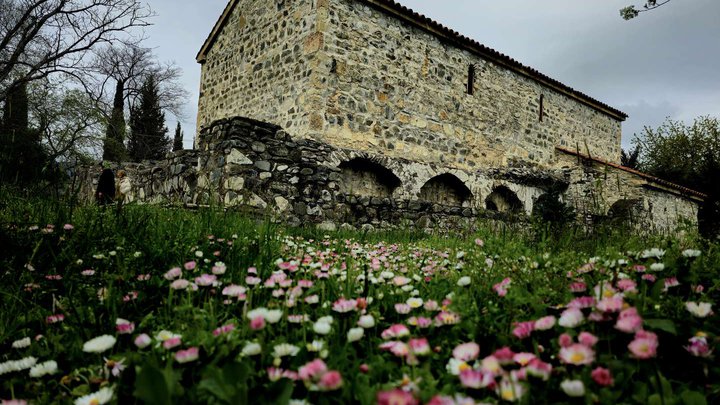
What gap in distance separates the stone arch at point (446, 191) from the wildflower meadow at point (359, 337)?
9.33 metres

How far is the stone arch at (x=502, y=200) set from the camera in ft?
44.7

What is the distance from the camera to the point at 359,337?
1.27 m

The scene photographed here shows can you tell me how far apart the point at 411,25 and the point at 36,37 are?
1456cm

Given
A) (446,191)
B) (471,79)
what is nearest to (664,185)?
(471,79)

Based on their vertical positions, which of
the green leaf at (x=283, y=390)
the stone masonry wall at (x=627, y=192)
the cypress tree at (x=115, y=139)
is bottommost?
the green leaf at (x=283, y=390)

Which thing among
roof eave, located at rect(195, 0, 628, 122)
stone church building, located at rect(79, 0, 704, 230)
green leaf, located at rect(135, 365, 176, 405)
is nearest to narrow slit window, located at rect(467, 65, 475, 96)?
stone church building, located at rect(79, 0, 704, 230)

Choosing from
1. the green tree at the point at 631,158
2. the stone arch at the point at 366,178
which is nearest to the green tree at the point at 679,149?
the green tree at the point at 631,158

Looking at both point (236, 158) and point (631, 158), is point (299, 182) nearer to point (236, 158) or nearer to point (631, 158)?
point (236, 158)

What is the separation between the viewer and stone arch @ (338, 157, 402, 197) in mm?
10477

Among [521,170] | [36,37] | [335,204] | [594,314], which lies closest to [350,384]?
[594,314]

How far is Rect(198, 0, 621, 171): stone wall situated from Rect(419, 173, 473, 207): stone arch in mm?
492

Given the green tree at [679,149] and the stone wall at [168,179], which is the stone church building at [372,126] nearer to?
the stone wall at [168,179]

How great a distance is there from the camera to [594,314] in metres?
1.14

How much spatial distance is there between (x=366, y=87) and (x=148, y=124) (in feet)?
90.3
